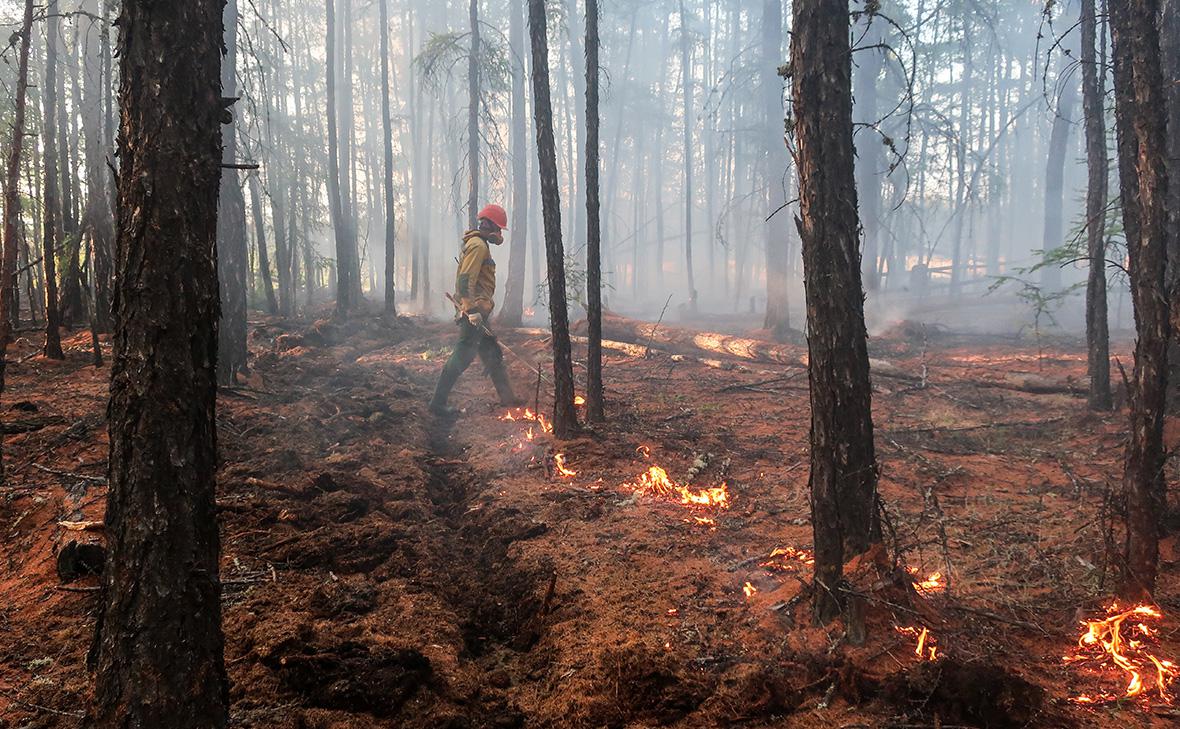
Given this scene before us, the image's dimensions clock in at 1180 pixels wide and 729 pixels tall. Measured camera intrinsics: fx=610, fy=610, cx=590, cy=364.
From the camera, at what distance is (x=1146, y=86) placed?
371 centimetres

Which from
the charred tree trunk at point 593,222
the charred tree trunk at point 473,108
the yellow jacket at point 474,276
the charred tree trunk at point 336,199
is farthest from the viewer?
the charred tree trunk at point 336,199

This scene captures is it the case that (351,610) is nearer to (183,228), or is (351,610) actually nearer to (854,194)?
(183,228)

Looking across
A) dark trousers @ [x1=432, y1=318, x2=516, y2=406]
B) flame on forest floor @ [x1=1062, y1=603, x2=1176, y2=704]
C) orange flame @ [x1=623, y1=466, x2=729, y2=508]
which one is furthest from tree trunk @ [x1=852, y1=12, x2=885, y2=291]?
flame on forest floor @ [x1=1062, y1=603, x2=1176, y2=704]

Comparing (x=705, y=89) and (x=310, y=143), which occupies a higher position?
(x=705, y=89)

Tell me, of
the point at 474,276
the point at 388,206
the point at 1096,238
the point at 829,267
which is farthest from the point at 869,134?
the point at 829,267

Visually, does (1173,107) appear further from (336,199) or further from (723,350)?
(336,199)

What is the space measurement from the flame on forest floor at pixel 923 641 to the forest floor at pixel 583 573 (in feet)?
0.08

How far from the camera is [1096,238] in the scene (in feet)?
27.4

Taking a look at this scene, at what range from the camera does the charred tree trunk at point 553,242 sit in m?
7.74

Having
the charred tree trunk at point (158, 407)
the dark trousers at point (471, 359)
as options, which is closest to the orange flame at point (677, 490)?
the dark trousers at point (471, 359)

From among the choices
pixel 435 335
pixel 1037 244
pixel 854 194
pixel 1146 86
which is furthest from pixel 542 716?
pixel 1037 244

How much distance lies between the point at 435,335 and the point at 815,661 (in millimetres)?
15350

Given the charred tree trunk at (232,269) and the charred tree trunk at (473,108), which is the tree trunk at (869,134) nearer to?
the charred tree trunk at (473,108)

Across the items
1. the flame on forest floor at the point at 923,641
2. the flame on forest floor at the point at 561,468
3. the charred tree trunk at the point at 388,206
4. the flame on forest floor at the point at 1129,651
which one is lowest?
the flame on forest floor at the point at 1129,651
